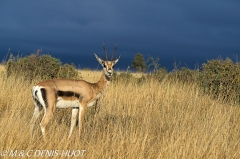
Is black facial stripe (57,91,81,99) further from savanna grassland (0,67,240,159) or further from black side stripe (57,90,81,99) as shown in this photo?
savanna grassland (0,67,240,159)

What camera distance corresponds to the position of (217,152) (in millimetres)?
5820

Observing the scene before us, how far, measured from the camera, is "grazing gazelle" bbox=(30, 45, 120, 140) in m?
7.00

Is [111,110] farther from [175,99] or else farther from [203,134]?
[203,134]

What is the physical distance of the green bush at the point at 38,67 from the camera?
14195 mm

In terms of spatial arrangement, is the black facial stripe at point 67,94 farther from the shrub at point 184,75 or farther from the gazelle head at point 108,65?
the shrub at point 184,75

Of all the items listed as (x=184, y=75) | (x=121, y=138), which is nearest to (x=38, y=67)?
(x=184, y=75)

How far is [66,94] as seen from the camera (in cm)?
737

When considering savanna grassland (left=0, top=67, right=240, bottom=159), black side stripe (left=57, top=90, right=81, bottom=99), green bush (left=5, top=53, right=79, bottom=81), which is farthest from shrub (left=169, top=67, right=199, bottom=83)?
black side stripe (left=57, top=90, right=81, bottom=99)

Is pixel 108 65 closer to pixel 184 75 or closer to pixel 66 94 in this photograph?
pixel 66 94

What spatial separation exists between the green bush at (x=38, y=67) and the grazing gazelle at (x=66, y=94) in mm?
6222

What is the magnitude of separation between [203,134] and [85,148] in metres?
2.09

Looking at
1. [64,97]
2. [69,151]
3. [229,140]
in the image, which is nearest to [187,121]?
[229,140]

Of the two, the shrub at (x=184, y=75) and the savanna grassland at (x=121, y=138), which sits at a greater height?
the shrub at (x=184, y=75)

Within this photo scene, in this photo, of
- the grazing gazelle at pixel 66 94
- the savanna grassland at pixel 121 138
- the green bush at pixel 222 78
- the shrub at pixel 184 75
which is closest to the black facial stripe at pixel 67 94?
the grazing gazelle at pixel 66 94
